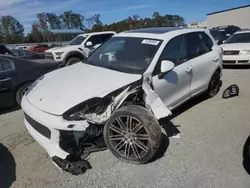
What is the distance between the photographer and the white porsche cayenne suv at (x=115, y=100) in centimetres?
301

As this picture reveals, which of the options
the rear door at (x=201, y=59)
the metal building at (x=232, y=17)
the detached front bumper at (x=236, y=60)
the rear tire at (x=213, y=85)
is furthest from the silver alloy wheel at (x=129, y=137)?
the metal building at (x=232, y=17)

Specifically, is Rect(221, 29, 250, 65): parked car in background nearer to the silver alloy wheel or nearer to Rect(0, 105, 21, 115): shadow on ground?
the silver alloy wheel

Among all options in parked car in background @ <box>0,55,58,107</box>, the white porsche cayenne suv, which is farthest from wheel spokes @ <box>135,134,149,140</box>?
parked car in background @ <box>0,55,58,107</box>

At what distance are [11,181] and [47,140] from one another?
2.18 ft

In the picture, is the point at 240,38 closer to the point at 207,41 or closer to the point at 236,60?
the point at 236,60

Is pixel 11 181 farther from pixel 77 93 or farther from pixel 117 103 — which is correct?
pixel 117 103

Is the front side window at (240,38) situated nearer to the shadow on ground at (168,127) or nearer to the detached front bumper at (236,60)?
the detached front bumper at (236,60)

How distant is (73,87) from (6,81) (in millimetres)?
2711

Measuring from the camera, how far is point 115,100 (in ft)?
10.8

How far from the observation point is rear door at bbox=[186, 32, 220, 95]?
470 centimetres

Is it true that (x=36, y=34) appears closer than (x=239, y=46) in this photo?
No

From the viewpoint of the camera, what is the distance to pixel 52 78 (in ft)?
12.9

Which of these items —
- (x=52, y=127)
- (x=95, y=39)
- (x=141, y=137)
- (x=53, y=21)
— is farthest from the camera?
(x=53, y=21)

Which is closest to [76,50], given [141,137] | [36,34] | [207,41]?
[207,41]
